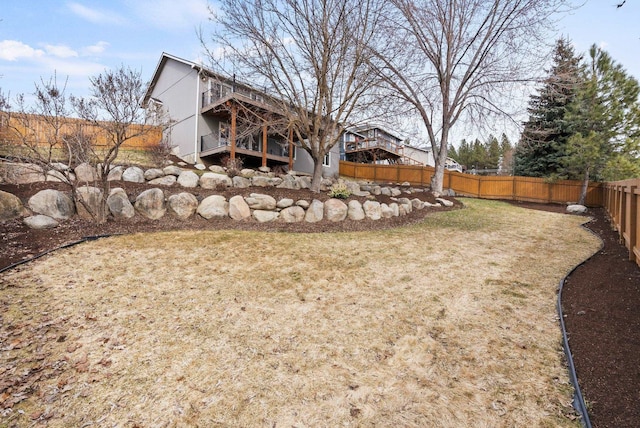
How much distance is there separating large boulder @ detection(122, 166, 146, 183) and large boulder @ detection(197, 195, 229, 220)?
2693 mm

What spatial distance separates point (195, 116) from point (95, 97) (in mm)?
8625

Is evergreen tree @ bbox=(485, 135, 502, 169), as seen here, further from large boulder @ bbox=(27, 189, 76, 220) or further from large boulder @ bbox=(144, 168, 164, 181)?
large boulder @ bbox=(27, 189, 76, 220)

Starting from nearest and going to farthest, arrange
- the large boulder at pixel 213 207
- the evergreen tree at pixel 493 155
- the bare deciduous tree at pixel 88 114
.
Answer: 1. the bare deciduous tree at pixel 88 114
2. the large boulder at pixel 213 207
3. the evergreen tree at pixel 493 155

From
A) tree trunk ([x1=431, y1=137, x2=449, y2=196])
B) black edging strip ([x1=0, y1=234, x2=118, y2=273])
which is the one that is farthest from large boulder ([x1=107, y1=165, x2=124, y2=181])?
tree trunk ([x1=431, y1=137, x2=449, y2=196])

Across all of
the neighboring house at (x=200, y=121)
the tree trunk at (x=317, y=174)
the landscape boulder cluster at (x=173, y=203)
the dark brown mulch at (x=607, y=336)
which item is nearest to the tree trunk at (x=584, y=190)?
the landscape boulder cluster at (x=173, y=203)

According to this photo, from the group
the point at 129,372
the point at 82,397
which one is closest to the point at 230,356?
the point at 129,372

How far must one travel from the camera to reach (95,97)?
6.29 meters

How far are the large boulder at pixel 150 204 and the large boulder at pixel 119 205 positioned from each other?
0.18m

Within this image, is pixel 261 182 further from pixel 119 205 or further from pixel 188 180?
pixel 119 205

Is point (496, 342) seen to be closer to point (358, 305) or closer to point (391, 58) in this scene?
point (358, 305)

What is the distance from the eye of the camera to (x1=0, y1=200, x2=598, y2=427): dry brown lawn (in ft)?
6.61

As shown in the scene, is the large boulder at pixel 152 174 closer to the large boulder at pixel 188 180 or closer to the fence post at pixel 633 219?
the large boulder at pixel 188 180

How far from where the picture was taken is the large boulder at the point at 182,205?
22.7 ft

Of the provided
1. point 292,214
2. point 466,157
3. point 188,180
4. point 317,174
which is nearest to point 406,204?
point 317,174
